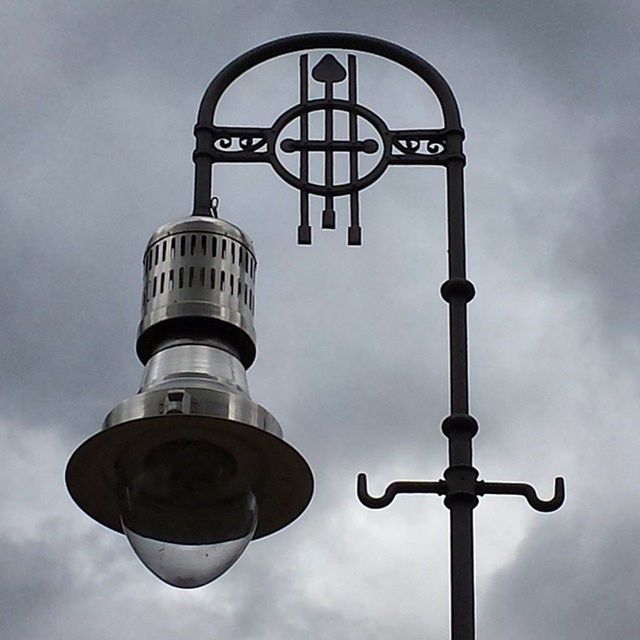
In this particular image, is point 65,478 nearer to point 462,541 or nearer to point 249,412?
point 249,412

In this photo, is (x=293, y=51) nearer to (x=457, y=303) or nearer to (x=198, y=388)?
(x=457, y=303)

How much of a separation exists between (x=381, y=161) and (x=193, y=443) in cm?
279

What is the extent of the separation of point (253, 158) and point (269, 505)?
8.61 ft

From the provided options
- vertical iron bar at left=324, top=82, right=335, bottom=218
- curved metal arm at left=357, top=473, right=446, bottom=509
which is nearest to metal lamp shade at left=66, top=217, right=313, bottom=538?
curved metal arm at left=357, top=473, right=446, bottom=509

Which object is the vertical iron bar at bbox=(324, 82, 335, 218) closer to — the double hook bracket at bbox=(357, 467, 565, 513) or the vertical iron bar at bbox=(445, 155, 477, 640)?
the vertical iron bar at bbox=(445, 155, 477, 640)

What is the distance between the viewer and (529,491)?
22.1 ft

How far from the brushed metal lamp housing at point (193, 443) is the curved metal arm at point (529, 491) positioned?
40.2 inches

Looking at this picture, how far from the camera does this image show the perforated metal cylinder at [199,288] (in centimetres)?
→ 602

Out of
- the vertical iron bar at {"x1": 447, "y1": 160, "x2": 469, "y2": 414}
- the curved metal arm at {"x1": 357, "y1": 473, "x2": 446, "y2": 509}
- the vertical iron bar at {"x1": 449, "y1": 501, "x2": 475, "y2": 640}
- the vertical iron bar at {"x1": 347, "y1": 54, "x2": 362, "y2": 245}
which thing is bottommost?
the vertical iron bar at {"x1": 449, "y1": 501, "x2": 475, "y2": 640}

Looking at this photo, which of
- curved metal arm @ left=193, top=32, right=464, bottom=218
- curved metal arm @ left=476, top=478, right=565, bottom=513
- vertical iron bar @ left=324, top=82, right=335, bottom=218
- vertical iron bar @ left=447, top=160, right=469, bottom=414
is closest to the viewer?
curved metal arm @ left=476, top=478, right=565, bottom=513

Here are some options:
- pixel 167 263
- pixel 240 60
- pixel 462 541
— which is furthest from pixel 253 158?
pixel 462 541

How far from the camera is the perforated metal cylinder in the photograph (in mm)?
6016

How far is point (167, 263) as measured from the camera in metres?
6.19

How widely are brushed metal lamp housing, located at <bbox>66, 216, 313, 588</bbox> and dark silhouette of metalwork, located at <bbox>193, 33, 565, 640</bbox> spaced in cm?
86
